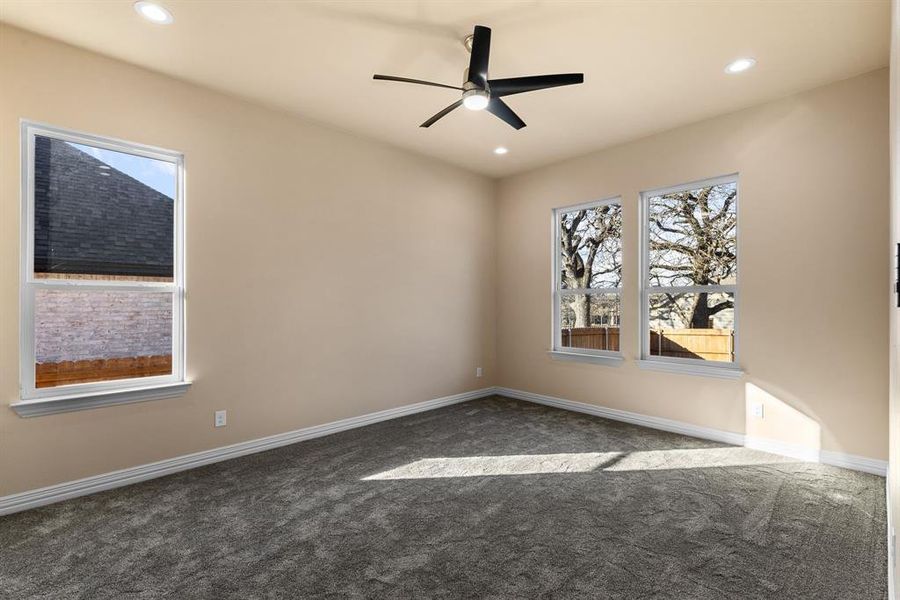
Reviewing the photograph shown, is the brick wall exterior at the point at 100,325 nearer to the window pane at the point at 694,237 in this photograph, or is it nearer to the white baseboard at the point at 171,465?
the white baseboard at the point at 171,465

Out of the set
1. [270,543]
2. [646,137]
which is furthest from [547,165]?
[270,543]

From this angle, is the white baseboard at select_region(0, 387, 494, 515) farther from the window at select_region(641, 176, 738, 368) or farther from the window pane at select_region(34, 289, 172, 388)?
the window at select_region(641, 176, 738, 368)

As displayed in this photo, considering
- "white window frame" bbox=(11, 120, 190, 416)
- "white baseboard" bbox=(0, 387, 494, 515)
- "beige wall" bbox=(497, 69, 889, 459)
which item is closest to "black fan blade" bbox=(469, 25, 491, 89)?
"white window frame" bbox=(11, 120, 190, 416)

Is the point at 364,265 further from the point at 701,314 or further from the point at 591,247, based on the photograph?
the point at 701,314

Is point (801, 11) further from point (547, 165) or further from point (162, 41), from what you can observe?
point (162, 41)

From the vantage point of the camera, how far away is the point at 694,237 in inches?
160

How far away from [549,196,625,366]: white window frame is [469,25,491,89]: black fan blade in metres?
2.59

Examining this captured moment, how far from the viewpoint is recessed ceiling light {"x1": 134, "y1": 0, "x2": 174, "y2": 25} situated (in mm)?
2394

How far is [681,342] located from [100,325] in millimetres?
4787

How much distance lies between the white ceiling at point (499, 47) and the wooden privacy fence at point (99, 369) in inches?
81.7

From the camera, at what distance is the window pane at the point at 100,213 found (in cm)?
272

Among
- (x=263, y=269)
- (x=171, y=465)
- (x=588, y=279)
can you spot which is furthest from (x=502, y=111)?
(x=171, y=465)

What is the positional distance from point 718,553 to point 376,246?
11.8 ft

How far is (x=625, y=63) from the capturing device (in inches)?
117
